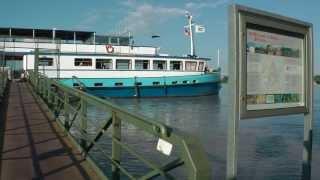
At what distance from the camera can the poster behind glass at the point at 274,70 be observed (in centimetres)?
357

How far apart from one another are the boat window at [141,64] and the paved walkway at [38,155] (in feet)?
92.6

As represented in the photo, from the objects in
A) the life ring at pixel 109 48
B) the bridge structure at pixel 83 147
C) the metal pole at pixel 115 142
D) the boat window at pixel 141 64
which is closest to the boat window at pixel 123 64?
the boat window at pixel 141 64

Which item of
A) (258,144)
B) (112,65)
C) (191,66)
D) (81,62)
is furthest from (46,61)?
(258,144)

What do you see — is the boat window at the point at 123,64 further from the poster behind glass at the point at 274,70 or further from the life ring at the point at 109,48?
the poster behind glass at the point at 274,70

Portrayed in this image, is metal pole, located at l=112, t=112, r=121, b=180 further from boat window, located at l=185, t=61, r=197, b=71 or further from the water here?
boat window, located at l=185, t=61, r=197, b=71

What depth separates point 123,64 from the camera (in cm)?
3766

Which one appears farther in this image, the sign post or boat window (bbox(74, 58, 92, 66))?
boat window (bbox(74, 58, 92, 66))

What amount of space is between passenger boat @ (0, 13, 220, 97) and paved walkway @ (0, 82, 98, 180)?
24924 millimetres

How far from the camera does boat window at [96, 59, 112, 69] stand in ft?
120

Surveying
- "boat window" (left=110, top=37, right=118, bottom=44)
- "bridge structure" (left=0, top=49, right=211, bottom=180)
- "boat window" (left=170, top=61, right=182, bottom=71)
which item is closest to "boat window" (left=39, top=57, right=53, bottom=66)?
"boat window" (left=110, top=37, right=118, bottom=44)

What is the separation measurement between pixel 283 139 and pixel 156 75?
23.1 meters

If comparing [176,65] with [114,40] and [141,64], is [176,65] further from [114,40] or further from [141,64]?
[114,40]

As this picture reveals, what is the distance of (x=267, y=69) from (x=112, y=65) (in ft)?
110

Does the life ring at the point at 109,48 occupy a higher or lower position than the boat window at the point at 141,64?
higher
